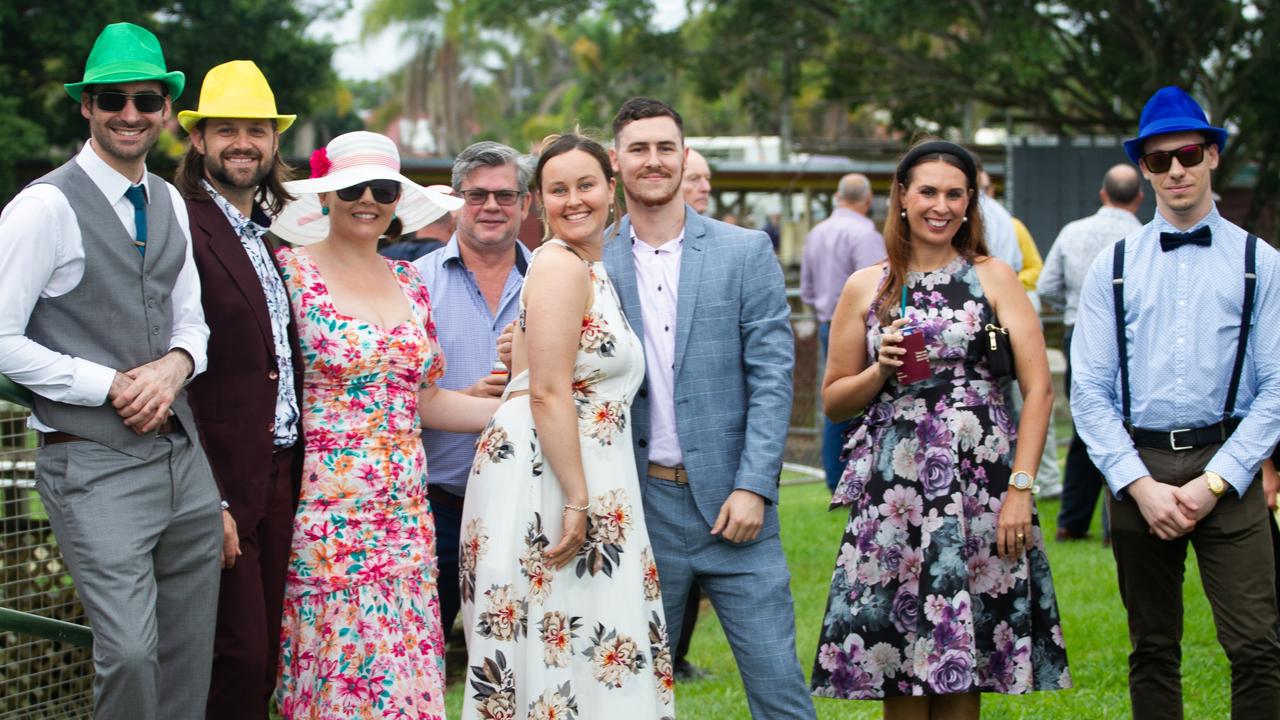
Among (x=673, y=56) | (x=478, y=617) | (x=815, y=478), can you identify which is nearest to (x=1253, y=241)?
(x=478, y=617)

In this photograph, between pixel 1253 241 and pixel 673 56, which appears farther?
pixel 673 56

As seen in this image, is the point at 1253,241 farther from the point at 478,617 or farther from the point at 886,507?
the point at 478,617

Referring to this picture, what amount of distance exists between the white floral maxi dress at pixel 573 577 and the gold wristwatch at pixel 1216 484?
183cm

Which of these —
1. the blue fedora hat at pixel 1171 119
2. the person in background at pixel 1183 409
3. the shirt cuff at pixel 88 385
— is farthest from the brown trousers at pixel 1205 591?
the shirt cuff at pixel 88 385

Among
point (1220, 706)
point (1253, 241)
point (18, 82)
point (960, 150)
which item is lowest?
point (1220, 706)

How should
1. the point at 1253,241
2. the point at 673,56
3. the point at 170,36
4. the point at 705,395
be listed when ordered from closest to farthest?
the point at 705,395
the point at 1253,241
the point at 673,56
the point at 170,36

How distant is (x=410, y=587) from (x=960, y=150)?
2.33m

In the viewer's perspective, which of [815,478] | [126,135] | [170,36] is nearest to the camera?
[126,135]

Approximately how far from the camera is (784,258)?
27.0 m

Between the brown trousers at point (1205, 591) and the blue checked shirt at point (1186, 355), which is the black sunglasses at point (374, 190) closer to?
the blue checked shirt at point (1186, 355)

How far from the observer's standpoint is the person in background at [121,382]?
11.8 feet

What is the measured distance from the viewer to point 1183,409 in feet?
14.7

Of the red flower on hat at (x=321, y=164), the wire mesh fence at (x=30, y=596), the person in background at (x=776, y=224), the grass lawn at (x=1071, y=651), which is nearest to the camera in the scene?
the red flower on hat at (x=321, y=164)

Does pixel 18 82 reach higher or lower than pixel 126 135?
higher
